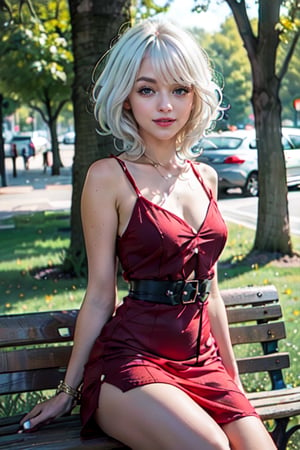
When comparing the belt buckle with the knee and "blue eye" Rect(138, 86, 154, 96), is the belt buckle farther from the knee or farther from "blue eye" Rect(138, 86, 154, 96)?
"blue eye" Rect(138, 86, 154, 96)

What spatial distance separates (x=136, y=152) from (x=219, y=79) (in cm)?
59

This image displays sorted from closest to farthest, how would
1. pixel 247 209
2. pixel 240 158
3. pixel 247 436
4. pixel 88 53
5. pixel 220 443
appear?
pixel 220 443 < pixel 247 436 < pixel 88 53 < pixel 240 158 < pixel 247 209

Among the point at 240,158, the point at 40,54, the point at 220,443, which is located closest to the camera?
the point at 220,443

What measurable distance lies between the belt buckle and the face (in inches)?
20.1

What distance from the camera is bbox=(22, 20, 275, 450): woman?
2.55 m

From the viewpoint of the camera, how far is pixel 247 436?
250cm

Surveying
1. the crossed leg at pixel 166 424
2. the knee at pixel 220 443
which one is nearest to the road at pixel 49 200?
the crossed leg at pixel 166 424

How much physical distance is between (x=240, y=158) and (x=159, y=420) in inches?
184

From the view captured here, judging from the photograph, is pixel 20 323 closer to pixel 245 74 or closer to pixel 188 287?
pixel 188 287

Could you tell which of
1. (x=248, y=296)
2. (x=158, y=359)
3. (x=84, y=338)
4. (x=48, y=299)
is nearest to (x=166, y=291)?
(x=158, y=359)

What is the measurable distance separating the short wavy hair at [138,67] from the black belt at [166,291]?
463 mm

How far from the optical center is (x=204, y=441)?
93.6 inches

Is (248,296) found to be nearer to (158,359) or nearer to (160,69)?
(158,359)

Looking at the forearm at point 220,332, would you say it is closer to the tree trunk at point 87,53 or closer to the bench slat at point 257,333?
the bench slat at point 257,333
